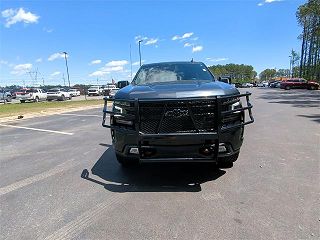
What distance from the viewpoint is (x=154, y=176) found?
17.2ft

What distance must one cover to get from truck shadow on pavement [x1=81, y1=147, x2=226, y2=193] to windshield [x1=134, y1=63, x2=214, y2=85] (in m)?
1.59

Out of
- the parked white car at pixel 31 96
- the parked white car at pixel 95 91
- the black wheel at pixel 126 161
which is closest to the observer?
the black wheel at pixel 126 161

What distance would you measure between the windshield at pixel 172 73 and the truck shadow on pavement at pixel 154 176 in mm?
1589

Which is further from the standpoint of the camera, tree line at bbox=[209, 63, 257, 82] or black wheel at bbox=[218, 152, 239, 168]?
tree line at bbox=[209, 63, 257, 82]

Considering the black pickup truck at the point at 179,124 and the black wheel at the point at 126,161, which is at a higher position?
the black pickup truck at the point at 179,124

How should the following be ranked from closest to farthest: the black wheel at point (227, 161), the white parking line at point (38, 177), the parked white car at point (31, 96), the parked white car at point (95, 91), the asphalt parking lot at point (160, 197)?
the asphalt parking lot at point (160, 197)
the white parking line at point (38, 177)
the black wheel at point (227, 161)
the parked white car at point (31, 96)
the parked white car at point (95, 91)

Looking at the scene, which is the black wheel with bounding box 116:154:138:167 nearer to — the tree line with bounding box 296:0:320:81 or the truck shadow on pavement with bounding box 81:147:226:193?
the truck shadow on pavement with bounding box 81:147:226:193

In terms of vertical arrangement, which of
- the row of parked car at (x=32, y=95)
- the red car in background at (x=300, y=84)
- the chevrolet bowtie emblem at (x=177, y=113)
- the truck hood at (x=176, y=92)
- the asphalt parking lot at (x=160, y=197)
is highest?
the truck hood at (x=176, y=92)

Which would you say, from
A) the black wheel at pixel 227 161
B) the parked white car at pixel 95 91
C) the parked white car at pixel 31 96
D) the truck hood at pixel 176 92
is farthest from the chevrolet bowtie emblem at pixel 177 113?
the parked white car at pixel 95 91

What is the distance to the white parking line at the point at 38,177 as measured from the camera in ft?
16.0

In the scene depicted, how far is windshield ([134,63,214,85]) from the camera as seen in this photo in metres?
6.25

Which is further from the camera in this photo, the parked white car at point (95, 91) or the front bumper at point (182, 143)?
the parked white car at point (95, 91)

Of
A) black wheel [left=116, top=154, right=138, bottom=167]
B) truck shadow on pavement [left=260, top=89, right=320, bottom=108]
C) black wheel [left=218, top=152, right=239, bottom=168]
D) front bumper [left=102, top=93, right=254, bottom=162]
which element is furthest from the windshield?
truck shadow on pavement [left=260, top=89, right=320, bottom=108]

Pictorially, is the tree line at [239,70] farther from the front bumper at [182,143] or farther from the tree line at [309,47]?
the front bumper at [182,143]
